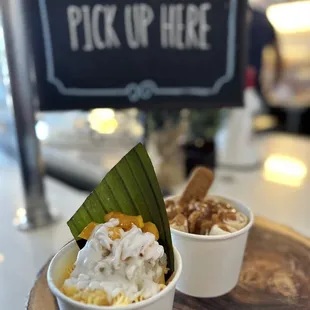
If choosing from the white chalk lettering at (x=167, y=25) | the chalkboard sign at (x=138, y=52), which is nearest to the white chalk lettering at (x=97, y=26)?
the chalkboard sign at (x=138, y=52)

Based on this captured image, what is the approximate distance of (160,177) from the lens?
114cm

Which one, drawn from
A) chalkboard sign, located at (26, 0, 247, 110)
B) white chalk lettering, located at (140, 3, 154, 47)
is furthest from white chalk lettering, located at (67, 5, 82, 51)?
white chalk lettering, located at (140, 3, 154, 47)

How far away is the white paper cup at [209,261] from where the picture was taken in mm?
582

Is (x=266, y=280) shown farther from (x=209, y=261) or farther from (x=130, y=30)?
(x=130, y=30)

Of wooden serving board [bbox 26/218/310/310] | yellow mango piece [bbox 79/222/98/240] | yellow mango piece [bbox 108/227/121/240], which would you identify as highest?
yellow mango piece [bbox 108/227/121/240]

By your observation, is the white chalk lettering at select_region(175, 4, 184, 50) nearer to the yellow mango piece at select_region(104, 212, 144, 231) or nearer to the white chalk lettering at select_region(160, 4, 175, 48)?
the white chalk lettering at select_region(160, 4, 175, 48)

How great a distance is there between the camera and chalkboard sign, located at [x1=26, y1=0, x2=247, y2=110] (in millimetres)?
773

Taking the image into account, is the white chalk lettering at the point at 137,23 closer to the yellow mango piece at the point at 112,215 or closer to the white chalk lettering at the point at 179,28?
the white chalk lettering at the point at 179,28

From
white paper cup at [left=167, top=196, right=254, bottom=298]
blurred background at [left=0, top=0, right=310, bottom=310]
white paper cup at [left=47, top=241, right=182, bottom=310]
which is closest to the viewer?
white paper cup at [left=47, top=241, right=182, bottom=310]

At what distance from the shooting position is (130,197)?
0.56 meters

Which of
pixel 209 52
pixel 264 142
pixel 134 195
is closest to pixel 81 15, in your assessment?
pixel 209 52

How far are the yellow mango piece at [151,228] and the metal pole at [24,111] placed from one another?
1.28 feet

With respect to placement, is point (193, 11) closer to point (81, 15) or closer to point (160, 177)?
point (81, 15)

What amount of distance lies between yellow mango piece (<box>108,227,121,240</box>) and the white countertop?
258mm
